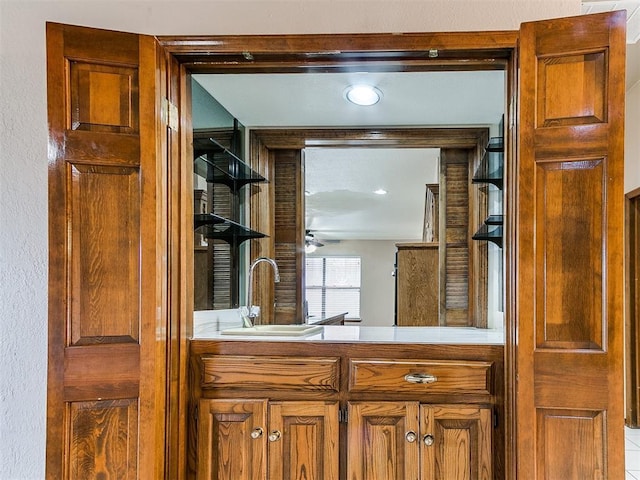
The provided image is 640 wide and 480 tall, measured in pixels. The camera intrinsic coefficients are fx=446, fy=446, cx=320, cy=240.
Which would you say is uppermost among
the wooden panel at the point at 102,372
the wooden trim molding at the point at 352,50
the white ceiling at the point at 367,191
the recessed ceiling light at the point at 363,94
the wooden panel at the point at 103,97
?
the recessed ceiling light at the point at 363,94

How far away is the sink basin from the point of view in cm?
185

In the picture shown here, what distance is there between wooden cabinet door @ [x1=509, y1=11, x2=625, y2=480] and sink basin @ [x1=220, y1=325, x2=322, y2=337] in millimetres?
880

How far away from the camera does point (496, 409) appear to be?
1.58 meters

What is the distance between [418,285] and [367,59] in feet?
3.80

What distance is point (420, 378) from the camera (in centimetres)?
159

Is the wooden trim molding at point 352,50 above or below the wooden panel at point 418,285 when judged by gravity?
above

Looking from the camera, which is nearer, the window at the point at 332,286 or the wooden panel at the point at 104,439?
the wooden panel at the point at 104,439

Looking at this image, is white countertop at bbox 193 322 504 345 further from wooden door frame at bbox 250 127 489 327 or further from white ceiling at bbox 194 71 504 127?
white ceiling at bbox 194 71 504 127

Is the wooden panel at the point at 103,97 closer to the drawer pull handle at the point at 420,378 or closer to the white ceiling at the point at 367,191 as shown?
the white ceiling at the point at 367,191

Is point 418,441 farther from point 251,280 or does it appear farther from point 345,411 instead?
point 251,280

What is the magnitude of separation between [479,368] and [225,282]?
4.08 feet

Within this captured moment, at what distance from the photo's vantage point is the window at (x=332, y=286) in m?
2.35

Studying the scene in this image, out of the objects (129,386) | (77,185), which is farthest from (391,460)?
(77,185)

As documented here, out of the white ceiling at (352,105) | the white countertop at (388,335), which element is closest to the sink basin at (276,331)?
the white countertop at (388,335)
